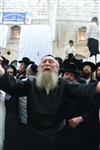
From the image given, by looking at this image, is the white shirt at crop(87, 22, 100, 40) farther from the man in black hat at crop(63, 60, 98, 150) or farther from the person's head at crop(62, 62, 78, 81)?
the man in black hat at crop(63, 60, 98, 150)

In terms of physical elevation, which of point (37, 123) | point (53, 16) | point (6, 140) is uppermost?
point (53, 16)

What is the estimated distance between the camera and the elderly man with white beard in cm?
542

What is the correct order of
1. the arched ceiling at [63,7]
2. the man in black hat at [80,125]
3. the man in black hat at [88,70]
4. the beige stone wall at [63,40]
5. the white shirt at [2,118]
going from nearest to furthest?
the man in black hat at [80,125], the white shirt at [2,118], the man in black hat at [88,70], the arched ceiling at [63,7], the beige stone wall at [63,40]

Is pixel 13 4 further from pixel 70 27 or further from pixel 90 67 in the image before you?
pixel 90 67

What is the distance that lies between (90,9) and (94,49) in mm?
13220

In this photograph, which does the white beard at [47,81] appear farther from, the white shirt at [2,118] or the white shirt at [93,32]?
the white shirt at [93,32]

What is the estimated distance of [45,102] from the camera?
5.46 metres

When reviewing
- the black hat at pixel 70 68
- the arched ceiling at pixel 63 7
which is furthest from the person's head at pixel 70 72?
the arched ceiling at pixel 63 7

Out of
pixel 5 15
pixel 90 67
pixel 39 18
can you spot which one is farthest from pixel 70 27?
pixel 90 67

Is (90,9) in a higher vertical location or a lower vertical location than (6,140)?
higher

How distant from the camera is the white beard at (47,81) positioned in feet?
18.3

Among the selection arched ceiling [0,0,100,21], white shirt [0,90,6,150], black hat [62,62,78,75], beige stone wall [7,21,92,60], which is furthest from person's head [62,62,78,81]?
beige stone wall [7,21,92,60]

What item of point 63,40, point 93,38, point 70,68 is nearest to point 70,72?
point 70,68

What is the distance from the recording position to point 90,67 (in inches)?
326
